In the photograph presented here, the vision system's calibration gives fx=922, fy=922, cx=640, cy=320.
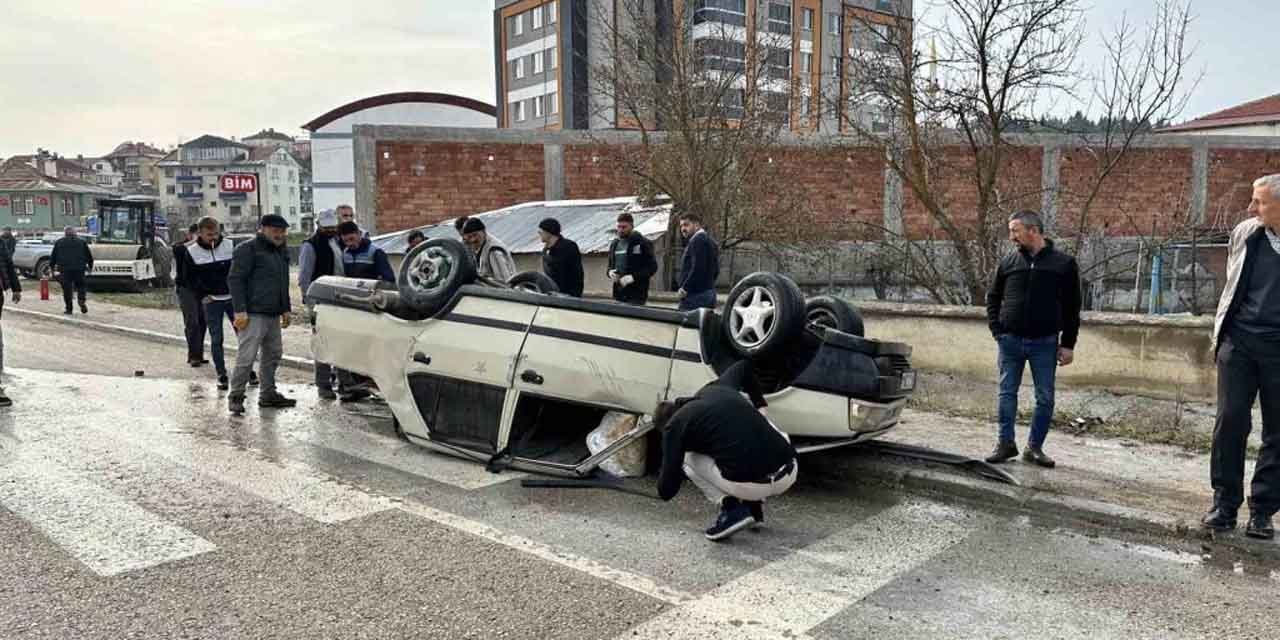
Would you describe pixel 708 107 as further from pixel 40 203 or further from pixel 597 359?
pixel 40 203

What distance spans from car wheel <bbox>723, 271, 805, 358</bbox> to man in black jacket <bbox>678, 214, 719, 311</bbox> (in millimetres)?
3898

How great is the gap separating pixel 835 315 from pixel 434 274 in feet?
9.28

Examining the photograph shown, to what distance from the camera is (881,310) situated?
Answer: 10125 millimetres

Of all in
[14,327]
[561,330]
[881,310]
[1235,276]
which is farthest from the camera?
[14,327]

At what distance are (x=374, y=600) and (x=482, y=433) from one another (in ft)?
7.61

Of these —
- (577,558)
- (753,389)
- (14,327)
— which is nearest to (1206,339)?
(753,389)

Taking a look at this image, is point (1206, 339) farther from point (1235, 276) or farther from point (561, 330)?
point (561, 330)

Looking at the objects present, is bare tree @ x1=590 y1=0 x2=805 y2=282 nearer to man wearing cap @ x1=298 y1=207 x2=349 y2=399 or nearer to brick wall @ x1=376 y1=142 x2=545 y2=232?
brick wall @ x1=376 y1=142 x2=545 y2=232

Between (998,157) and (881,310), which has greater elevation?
(998,157)

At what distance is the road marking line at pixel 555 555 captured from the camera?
164 inches

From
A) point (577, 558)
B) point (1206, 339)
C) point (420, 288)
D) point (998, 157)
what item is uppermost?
point (998, 157)

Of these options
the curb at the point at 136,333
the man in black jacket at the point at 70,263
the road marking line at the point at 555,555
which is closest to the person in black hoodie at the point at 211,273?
the curb at the point at 136,333

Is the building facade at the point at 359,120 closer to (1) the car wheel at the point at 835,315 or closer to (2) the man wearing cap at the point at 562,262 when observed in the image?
(2) the man wearing cap at the point at 562,262

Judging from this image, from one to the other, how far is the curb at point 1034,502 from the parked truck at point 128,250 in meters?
23.8
